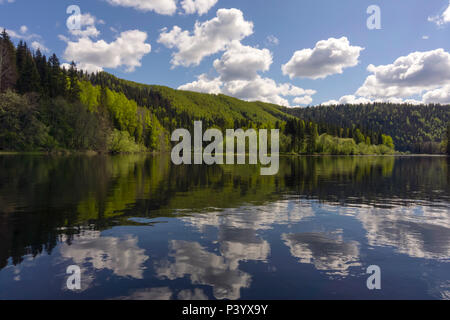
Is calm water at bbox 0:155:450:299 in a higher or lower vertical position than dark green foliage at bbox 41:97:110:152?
lower

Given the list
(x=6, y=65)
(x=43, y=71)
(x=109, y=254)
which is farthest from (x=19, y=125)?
(x=109, y=254)

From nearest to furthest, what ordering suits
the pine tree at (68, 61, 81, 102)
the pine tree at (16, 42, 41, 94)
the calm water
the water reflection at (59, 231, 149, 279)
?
the calm water < the water reflection at (59, 231, 149, 279) < the pine tree at (16, 42, 41, 94) < the pine tree at (68, 61, 81, 102)

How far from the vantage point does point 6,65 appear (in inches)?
3986

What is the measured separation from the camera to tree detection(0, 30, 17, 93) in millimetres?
97938

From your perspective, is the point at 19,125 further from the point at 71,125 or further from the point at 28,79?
the point at 28,79

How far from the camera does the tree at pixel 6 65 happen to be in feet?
321

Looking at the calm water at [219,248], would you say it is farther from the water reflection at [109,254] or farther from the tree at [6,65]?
the tree at [6,65]

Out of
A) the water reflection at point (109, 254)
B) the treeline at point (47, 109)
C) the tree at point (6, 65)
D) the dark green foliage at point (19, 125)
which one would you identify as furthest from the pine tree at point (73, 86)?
the water reflection at point (109, 254)

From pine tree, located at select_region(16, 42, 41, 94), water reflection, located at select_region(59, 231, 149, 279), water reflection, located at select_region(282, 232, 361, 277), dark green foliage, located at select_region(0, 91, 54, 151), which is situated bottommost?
water reflection, located at select_region(282, 232, 361, 277)

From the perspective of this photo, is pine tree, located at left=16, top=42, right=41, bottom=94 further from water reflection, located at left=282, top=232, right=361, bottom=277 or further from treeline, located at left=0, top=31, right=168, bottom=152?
water reflection, located at left=282, top=232, right=361, bottom=277

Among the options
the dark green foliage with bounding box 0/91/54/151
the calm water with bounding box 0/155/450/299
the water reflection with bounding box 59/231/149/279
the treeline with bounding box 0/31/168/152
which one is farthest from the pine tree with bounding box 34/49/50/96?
the water reflection with bounding box 59/231/149/279
